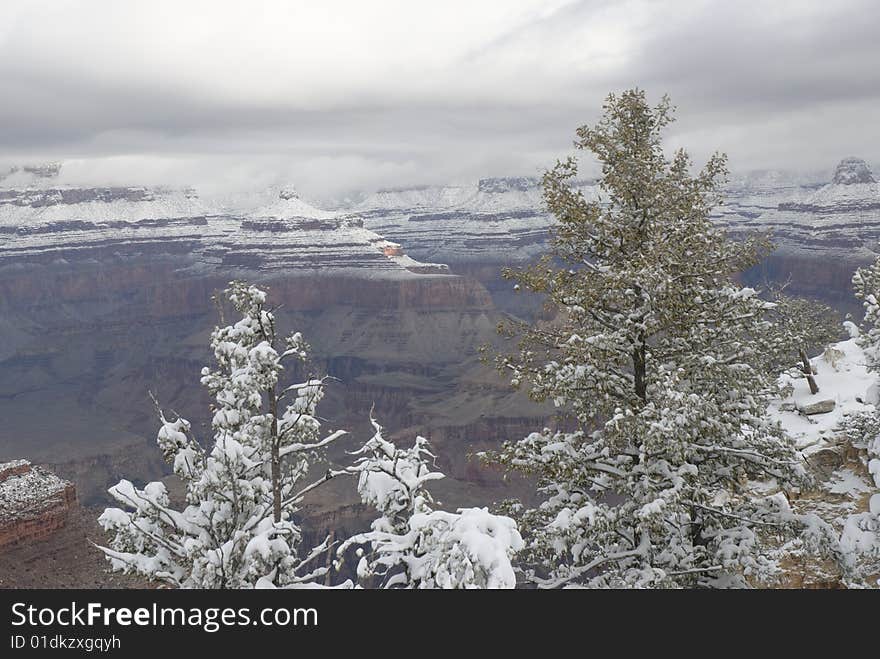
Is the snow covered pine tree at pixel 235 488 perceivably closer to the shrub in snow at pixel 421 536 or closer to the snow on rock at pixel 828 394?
the shrub in snow at pixel 421 536

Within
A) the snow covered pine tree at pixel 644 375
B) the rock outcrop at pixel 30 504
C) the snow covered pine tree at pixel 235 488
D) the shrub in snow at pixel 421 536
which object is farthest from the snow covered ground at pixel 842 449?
the rock outcrop at pixel 30 504

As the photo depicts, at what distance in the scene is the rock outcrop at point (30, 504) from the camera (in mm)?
68188

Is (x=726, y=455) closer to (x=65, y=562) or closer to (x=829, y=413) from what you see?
(x=829, y=413)

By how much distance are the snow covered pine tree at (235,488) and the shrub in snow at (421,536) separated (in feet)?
4.79

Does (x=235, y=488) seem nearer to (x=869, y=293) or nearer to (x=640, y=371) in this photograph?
(x=640, y=371)

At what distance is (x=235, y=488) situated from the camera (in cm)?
1229

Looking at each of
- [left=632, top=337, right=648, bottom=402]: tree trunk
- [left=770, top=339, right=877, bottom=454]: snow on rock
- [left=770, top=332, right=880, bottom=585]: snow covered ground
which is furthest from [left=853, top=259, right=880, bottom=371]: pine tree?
[left=770, top=339, right=877, bottom=454]: snow on rock

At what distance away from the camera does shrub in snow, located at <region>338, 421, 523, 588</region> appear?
8.92 metres

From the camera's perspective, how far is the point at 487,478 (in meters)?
184

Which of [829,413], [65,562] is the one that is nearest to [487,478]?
[65,562]

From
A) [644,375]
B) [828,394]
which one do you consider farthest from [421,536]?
[828,394]

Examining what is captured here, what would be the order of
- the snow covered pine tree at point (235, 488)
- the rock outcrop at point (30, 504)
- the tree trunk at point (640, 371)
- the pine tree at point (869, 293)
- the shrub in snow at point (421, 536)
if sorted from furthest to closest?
the rock outcrop at point (30, 504) → the pine tree at point (869, 293) → the tree trunk at point (640, 371) → the snow covered pine tree at point (235, 488) → the shrub in snow at point (421, 536)

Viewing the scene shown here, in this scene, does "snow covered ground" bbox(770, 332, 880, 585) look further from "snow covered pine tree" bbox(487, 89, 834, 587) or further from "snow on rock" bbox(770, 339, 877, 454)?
"snow covered pine tree" bbox(487, 89, 834, 587)

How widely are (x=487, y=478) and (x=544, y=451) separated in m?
171
